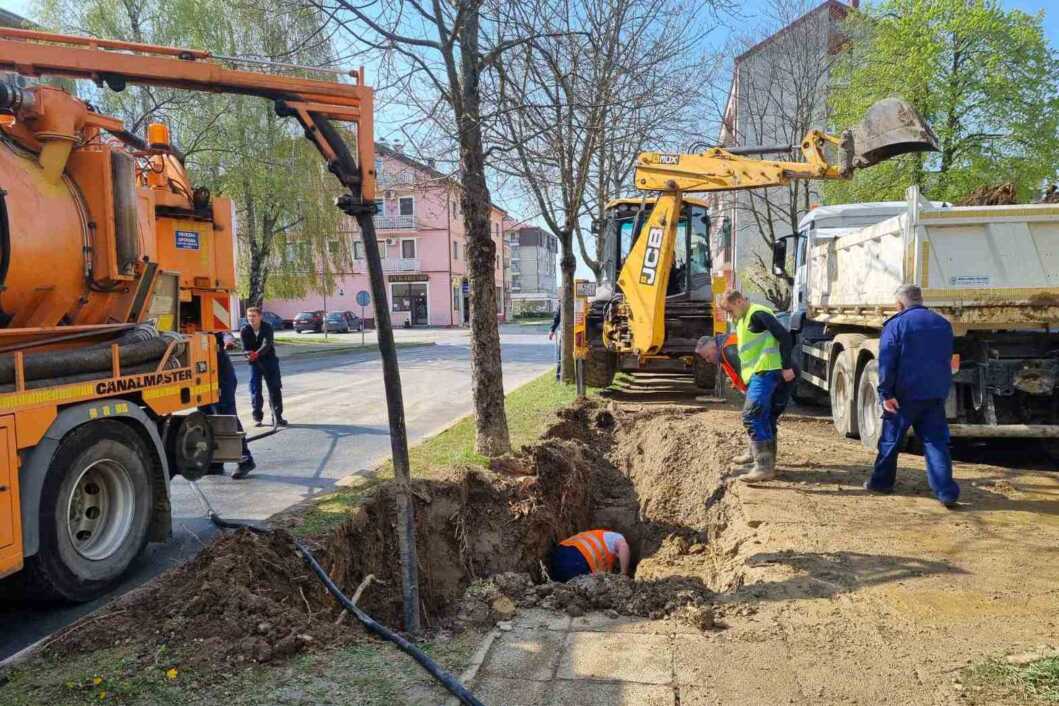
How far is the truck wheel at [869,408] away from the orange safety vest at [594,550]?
11.3 feet

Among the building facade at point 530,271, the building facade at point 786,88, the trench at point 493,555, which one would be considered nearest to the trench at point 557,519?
the trench at point 493,555

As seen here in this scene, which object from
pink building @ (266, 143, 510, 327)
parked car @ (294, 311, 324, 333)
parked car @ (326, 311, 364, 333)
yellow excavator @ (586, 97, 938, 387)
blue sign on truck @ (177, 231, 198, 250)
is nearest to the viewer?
blue sign on truck @ (177, 231, 198, 250)

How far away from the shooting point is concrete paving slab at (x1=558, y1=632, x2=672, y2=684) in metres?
3.08

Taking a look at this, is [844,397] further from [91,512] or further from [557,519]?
[91,512]

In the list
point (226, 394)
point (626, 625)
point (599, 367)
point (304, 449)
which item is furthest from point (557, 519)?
point (599, 367)

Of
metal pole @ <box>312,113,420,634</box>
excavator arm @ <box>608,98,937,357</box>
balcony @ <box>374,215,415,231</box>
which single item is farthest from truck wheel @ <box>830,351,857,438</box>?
balcony @ <box>374,215,415,231</box>

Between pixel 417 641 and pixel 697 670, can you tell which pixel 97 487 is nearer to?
pixel 417 641

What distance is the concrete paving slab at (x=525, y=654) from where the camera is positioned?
318 cm

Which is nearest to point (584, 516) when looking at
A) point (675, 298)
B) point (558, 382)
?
point (675, 298)

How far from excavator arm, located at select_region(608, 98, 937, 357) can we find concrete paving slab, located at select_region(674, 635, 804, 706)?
5828 mm

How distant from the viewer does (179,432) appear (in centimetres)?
533

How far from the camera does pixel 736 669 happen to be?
10.2 ft

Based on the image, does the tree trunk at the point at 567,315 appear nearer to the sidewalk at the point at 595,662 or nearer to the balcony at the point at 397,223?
the sidewalk at the point at 595,662

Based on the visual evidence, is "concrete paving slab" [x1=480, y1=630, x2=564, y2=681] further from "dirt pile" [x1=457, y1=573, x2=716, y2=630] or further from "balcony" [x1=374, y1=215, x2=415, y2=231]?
"balcony" [x1=374, y1=215, x2=415, y2=231]
